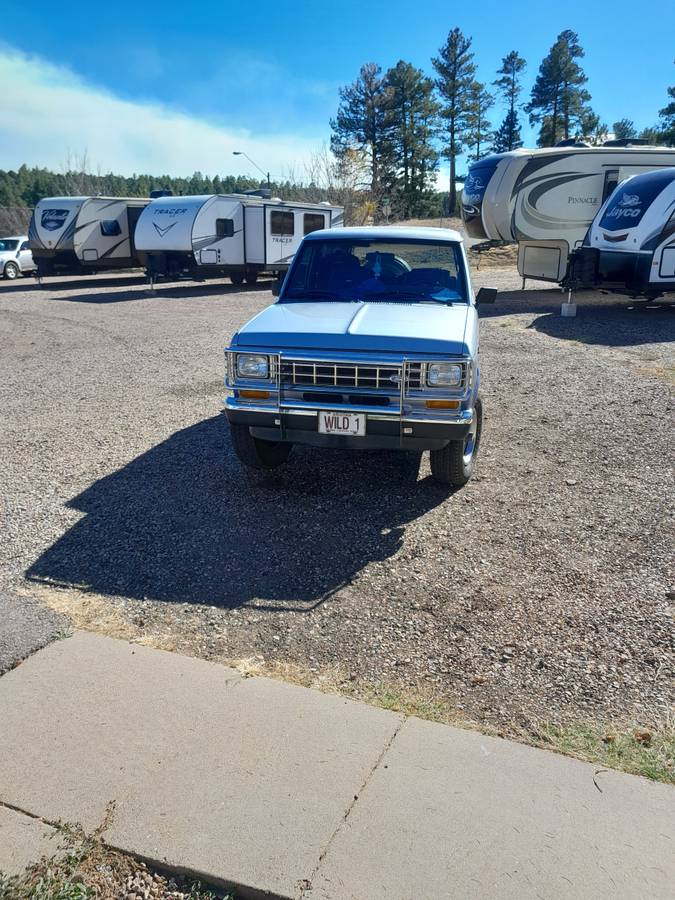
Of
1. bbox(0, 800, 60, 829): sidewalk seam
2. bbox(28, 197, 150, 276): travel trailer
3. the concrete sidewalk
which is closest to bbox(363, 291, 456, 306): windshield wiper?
the concrete sidewalk

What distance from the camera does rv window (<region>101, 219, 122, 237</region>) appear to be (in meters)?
23.2

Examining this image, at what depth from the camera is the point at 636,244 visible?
13.6 m

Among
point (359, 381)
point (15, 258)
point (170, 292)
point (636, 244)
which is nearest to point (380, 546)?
point (359, 381)

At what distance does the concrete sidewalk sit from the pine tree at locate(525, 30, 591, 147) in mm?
66263

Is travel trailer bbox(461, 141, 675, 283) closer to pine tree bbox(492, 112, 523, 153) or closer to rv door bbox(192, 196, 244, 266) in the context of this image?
A: rv door bbox(192, 196, 244, 266)

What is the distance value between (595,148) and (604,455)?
45.7 feet

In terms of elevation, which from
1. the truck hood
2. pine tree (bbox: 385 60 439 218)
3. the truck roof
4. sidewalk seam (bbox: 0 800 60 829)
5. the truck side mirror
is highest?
pine tree (bbox: 385 60 439 218)

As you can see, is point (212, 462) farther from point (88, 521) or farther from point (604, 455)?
point (604, 455)

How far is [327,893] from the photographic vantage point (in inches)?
85.7

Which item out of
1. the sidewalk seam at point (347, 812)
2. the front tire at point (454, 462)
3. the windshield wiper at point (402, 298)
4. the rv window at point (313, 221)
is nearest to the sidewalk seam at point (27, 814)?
the sidewalk seam at point (347, 812)

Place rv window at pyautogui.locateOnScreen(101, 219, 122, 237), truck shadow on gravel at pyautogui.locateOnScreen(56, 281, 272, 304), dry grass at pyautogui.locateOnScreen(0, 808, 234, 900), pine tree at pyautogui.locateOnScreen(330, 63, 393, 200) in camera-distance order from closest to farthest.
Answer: dry grass at pyautogui.locateOnScreen(0, 808, 234, 900)
truck shadow on gravel at pyautogui.locateOnScreen(56, 281, 272, 304)
rv window at pyautogui.locateOnScreen(101, 219, 122, 237)
pine tree at pyautogui.locateOnScreen(330, 63, 393, 200)

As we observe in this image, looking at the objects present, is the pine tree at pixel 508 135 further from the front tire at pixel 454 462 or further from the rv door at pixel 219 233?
the front tire at pixel 454 462

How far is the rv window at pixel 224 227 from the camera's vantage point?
68.6ft

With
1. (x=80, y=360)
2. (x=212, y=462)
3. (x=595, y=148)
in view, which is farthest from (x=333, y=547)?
(x=595, y=148)
